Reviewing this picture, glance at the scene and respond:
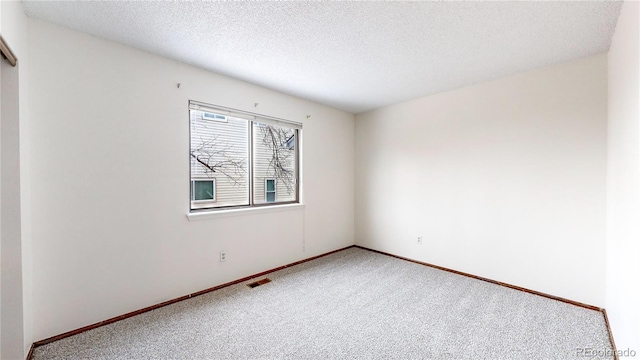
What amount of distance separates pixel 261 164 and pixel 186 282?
62.2 inches

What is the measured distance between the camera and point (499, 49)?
2295 millimetres

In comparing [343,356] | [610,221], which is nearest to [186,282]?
[343,356]

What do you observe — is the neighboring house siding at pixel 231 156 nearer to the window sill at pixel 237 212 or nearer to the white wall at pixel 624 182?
the window sill at pixel 237 212

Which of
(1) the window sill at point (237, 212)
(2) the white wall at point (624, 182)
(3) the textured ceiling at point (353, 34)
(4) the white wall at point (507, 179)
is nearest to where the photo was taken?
(2) the white wall at point (624, 182)

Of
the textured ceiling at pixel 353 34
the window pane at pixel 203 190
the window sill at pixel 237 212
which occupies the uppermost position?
the textured ceiling at pixel 353 34

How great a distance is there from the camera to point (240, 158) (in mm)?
3174

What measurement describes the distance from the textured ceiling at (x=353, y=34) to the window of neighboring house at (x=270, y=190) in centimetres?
133

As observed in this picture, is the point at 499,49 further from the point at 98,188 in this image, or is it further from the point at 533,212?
the point at 98,188

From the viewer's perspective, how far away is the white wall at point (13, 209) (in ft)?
5.17

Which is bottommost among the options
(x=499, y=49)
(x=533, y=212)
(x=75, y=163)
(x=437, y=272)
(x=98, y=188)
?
(x=437, y=272)

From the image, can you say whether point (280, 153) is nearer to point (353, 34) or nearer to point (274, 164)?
point (274, 164)

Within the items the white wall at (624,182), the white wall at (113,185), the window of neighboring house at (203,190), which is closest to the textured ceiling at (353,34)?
the white wall at (113,185)

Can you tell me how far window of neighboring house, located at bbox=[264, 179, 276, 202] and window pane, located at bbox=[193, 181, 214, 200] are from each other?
74cm

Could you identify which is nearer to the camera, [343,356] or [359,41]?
[343,356]
